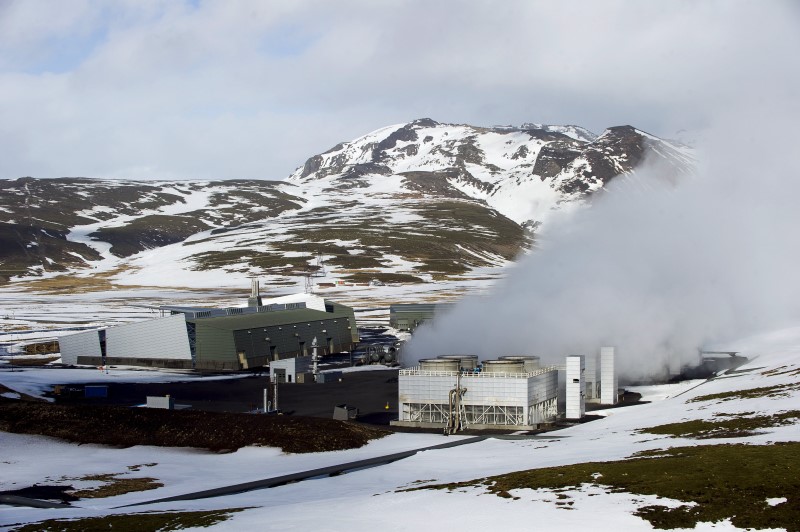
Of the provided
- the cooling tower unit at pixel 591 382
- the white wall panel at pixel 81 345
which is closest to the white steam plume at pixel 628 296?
the cooling tower unit at pixel 591 382

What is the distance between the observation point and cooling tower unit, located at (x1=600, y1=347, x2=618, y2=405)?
103688 mm

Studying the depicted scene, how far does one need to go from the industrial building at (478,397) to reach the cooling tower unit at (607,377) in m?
12.9

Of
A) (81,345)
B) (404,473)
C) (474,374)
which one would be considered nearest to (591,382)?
(474,374)

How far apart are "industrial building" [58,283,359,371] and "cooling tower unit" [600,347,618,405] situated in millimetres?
43729

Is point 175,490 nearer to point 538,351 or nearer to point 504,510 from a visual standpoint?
point 504,510

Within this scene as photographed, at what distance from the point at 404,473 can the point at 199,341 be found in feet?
257

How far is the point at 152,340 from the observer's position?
13788cm

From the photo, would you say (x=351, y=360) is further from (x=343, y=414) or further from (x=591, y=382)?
(x=343, y=414)

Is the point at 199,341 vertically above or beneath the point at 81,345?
above

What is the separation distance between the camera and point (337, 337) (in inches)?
6334

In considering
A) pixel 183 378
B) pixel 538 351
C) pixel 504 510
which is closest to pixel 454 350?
pixel 538 351

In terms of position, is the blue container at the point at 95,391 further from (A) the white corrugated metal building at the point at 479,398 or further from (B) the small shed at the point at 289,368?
(A) the white corrugated metal building at the point at 479,398

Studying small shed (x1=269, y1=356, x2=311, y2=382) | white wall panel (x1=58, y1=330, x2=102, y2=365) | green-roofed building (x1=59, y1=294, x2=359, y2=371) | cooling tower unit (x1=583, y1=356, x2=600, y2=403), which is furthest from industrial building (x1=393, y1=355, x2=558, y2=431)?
white wall panel (x1=58, y1=330, x2=102, y2=365)

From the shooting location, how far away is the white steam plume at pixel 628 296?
123 meters
